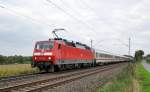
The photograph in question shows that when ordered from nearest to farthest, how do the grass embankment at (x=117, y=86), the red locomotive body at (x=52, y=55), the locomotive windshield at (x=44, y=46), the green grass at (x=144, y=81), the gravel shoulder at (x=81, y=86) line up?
the gravel shoulder at (x=81, y=86), the grass embankment at (x=117, y=86), the green grass at (x=144, y=81), the red locomotive body at (x=52, y=55), the locomotive windshield at (x=44, y=46)

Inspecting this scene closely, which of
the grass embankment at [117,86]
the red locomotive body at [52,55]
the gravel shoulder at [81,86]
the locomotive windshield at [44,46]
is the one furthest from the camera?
the locomotive windshield at [44,46]

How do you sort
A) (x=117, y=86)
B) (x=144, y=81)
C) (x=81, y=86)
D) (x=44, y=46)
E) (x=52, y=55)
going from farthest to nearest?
(x=44, y=46), (x=52, y=55), (x=144, y=81), (x=117, y=86), (x=81, y=86)

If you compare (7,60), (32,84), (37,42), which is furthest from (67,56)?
(7,60)

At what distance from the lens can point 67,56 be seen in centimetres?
3062

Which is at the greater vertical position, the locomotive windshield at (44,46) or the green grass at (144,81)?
the locomotive windshield at (44,46)

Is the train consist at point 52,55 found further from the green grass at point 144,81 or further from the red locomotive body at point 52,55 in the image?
the green grass at point 144,81

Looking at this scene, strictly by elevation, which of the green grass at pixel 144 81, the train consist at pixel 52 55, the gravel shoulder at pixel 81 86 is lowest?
the green grass at pixel 144 81

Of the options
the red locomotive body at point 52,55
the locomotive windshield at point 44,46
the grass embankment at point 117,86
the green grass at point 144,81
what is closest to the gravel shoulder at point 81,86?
the grass embankment at point 117,86

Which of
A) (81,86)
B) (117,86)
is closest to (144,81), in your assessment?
(117,86)

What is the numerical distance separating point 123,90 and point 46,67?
486 inches

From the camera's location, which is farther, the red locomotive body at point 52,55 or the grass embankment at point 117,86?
the red locomotive body at point 52,55

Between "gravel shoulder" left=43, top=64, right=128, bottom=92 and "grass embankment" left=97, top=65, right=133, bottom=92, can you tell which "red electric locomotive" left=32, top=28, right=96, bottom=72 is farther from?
"grass embankment" left=97, top=65, right=133, bottom=92

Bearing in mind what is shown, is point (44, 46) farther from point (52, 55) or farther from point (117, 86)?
point (117, 86)

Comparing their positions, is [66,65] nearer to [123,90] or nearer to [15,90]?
[123,90]
